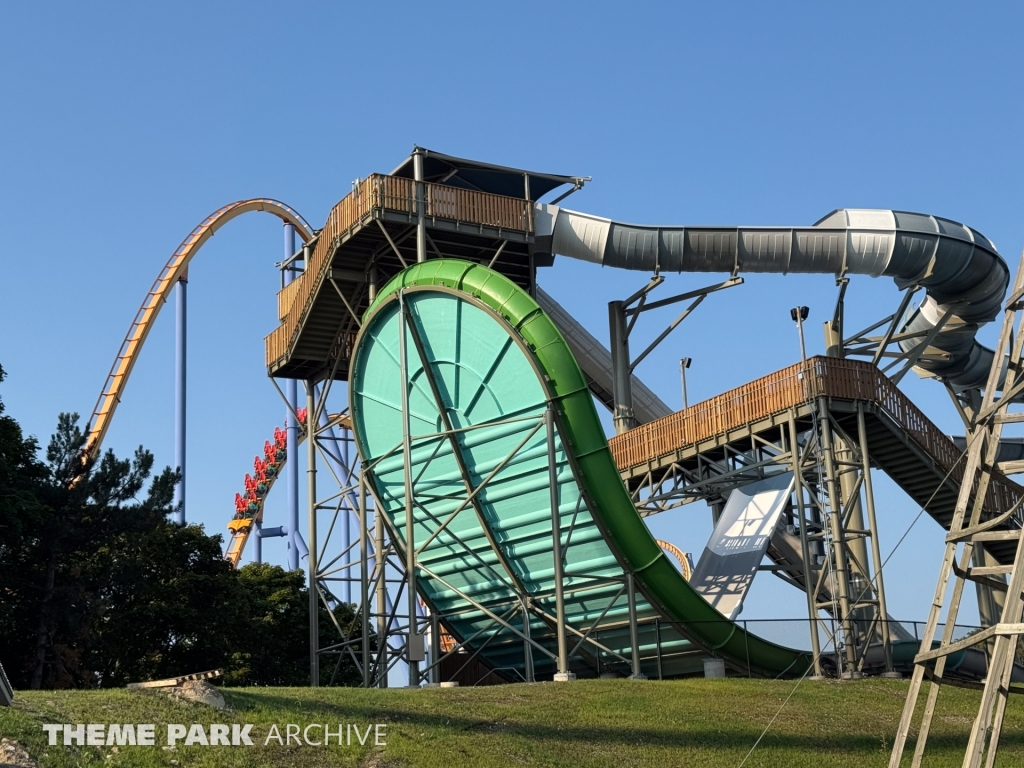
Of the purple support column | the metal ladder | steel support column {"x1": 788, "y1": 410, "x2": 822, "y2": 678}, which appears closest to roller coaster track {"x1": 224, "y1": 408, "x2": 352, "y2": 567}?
the purple support column

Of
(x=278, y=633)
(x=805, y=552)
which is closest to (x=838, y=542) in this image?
(x=805, y=552)

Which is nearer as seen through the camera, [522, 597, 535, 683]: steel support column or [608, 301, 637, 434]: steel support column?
[522, 597, 535, 683]: steel support column

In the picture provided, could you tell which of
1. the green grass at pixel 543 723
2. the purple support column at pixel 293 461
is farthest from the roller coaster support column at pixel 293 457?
the green grass at pixel 543 723

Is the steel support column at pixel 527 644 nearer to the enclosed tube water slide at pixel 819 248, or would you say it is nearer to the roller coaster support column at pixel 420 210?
the roller coaster support column at pixel 420 210

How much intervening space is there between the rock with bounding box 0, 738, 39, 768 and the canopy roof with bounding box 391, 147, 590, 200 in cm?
1767

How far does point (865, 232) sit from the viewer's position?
105ft

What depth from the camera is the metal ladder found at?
37.7 feet

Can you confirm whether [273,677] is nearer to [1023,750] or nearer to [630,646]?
[630,646]

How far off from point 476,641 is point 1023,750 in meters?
13.6

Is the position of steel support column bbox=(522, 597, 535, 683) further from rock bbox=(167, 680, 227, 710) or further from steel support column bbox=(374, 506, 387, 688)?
rock bbox=(167, 680, 227, 710)

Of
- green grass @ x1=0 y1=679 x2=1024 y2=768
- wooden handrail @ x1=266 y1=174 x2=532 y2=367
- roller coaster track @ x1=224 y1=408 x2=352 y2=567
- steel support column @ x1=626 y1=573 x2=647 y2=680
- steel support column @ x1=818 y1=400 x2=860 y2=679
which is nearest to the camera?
green grass @ x1=0 y1=679 x2=1024 y2=768

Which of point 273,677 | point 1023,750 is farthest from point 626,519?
point 273,677

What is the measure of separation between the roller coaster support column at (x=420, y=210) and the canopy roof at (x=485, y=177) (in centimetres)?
66

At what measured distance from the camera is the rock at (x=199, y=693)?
17.1 metres
